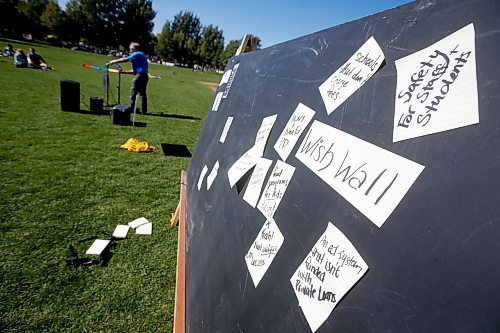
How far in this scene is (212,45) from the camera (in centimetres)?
7219

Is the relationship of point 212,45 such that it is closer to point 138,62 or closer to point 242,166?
point 138,62

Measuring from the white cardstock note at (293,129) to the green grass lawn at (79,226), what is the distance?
171cm

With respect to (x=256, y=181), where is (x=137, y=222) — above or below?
below

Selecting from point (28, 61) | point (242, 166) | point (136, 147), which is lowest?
point (28, 61)

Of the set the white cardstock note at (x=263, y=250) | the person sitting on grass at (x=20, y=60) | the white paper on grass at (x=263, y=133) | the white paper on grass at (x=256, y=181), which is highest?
the white paper on grass at (x=263, y=133)

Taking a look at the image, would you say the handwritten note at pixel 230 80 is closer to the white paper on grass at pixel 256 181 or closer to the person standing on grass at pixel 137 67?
the white paper on grass at pixel 256 181

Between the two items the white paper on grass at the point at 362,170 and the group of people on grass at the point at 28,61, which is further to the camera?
the group of people on grass at the point at 28,61

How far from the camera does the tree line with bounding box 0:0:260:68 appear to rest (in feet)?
191

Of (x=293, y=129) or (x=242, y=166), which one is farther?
(x=242, y=166)

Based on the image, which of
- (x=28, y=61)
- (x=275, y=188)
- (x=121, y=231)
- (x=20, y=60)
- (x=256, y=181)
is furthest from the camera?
(x=28, y=61)

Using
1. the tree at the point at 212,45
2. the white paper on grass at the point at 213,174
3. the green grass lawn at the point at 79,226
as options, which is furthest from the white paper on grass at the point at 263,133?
the tree at the point at 212,45

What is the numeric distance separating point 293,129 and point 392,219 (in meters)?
0.57

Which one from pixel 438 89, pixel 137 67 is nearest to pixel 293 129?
pixel 438 89

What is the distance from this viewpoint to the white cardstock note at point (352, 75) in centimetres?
82
